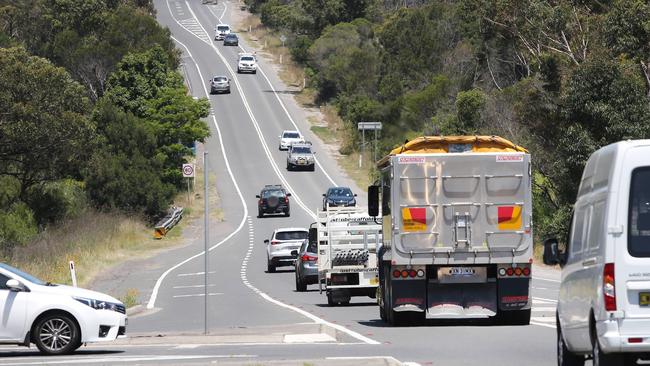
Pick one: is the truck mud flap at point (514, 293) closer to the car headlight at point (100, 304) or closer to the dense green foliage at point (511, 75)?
the car headlight at point (100, 304)

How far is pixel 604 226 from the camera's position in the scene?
37.5 ft

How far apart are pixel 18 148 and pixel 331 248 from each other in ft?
101

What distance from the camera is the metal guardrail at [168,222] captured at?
202 ft

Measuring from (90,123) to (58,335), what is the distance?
43.5m

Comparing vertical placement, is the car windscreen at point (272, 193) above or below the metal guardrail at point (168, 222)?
above

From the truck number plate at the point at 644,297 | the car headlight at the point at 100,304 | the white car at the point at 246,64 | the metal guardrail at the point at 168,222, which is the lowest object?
the metal guardrail at the point at 168,222

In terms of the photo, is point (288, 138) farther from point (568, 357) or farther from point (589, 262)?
point (589, 262)

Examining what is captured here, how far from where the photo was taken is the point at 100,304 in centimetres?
1925

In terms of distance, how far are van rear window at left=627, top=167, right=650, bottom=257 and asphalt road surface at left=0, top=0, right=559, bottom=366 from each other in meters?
4.63

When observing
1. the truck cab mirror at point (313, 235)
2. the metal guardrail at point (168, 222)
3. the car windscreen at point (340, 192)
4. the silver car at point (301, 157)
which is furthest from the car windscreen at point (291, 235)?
the silver car at point (301, 157)

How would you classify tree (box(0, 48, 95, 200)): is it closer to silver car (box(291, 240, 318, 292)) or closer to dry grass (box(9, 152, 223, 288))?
dry grass (box(9, 152, 223, 288))

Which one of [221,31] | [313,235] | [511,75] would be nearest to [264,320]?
[313,235]

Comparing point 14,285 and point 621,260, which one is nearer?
point 621,260

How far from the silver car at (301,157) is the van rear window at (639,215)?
70.2m
